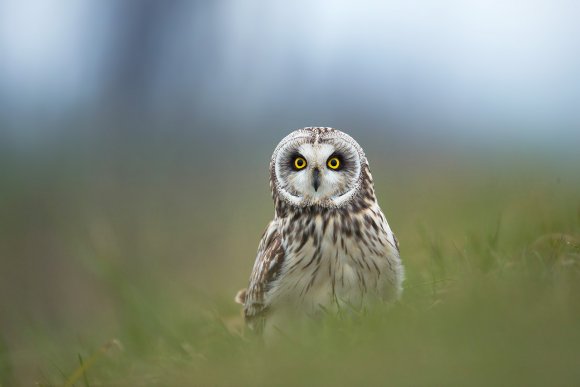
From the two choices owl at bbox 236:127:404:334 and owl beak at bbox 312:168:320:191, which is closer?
owl at bbox 236:127:404:334

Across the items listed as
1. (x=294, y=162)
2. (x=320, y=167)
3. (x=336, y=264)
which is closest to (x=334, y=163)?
(x=320, y=167)

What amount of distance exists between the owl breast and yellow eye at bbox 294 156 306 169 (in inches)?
11.3

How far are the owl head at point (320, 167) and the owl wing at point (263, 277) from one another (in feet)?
1.01

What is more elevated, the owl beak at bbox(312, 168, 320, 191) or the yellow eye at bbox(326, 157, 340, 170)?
the yellow eye at bbox(326, 157, 340, 170)

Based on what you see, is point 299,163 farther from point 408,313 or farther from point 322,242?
point 408,313

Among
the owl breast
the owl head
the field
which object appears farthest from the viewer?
the owl head

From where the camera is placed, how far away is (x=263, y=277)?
15.4ft

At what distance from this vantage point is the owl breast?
4.44 metres

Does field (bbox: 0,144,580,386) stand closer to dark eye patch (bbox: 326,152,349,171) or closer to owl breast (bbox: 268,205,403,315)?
owl breast (bbox: 268,205,403,315)

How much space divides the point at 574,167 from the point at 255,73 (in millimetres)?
6084

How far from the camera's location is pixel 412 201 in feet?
28.0

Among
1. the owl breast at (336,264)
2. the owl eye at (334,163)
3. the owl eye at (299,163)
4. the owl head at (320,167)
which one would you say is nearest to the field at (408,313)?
the owl breast at (336,264)

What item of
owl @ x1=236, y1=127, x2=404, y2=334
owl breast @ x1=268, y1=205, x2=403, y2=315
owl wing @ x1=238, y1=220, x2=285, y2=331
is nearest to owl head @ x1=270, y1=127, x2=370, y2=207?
owl @ x1=236, y1=127, x2=404, y2=334

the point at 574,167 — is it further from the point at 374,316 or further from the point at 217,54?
the point at 217,54
